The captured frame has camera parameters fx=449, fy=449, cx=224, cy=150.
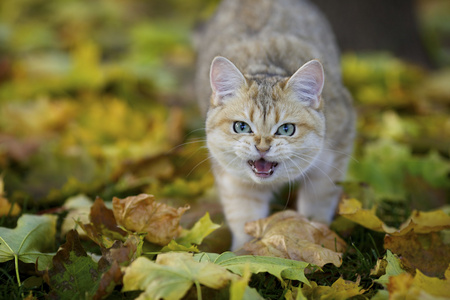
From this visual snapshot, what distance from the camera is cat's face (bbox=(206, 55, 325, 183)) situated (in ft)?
7.22

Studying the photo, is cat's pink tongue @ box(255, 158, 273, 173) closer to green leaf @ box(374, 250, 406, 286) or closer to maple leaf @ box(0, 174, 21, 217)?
green leaf @ box(374, 250, 406, 286)

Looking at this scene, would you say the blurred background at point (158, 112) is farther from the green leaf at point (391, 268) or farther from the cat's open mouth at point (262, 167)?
the green leaf at point (391, 268)

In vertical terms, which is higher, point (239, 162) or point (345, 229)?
point (239, 162)

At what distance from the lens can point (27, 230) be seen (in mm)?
2002

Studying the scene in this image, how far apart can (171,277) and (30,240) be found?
772 mm

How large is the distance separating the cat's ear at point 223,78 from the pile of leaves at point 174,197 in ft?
1.28

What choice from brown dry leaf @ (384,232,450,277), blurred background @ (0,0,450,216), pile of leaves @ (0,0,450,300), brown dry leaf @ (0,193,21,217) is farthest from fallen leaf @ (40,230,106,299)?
brown dry leaf @ (384,232,450,277)

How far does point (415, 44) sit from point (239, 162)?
13.8ft

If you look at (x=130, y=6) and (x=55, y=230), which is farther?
(x=130, y=6)

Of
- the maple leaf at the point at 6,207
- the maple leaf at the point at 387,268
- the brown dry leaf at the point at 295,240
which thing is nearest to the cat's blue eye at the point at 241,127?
the brown dry leaf at the point at 295,240

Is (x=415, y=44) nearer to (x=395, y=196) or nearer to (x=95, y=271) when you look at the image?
(x=395, y=196)

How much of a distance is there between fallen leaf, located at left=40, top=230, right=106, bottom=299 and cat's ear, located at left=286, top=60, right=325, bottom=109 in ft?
4.19

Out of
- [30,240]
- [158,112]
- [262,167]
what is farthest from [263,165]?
[158,112]

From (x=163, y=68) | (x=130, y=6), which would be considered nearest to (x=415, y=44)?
(x=163, y=68)
